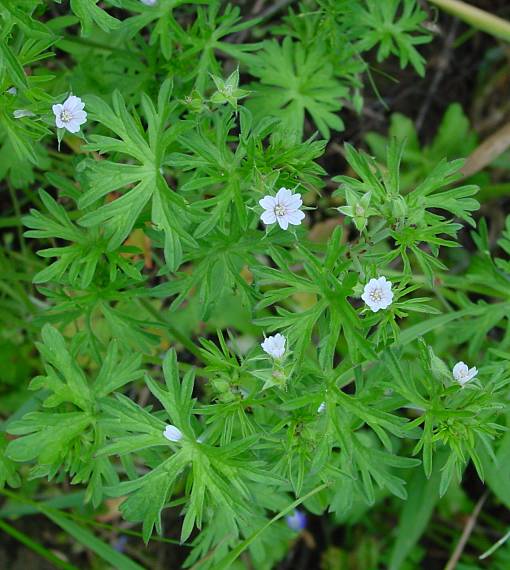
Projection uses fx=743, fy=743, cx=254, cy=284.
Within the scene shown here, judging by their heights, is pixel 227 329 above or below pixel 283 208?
below

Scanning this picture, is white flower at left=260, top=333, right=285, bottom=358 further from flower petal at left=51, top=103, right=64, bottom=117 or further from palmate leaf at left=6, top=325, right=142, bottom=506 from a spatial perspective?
flower petal at left=51, top=103, right=64, bottom=117

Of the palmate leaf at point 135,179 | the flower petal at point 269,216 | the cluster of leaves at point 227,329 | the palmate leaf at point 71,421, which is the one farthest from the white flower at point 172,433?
the flower petal at point 269,216

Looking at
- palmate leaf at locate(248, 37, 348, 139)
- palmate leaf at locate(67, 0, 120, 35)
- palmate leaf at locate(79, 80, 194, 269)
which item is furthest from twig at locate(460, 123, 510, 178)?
palmate leaf at locate(67, 0, 120, 35)

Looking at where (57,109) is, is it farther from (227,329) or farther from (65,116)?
(227,329)

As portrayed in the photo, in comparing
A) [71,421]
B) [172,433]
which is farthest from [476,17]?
[71,421]

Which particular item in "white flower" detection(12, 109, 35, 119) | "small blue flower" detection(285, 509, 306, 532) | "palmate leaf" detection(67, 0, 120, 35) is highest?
"palmate leaf" detection(67, 0, 120, 35)

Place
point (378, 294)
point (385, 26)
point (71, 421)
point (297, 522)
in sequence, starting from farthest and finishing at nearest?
point (297, 522)
point (385, 26)
point (71, 421)
point (378, 294)

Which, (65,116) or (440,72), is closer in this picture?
(65,116)

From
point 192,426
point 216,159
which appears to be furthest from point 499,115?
point 192,426

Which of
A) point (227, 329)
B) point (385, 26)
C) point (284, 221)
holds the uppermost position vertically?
point (385, 26)
